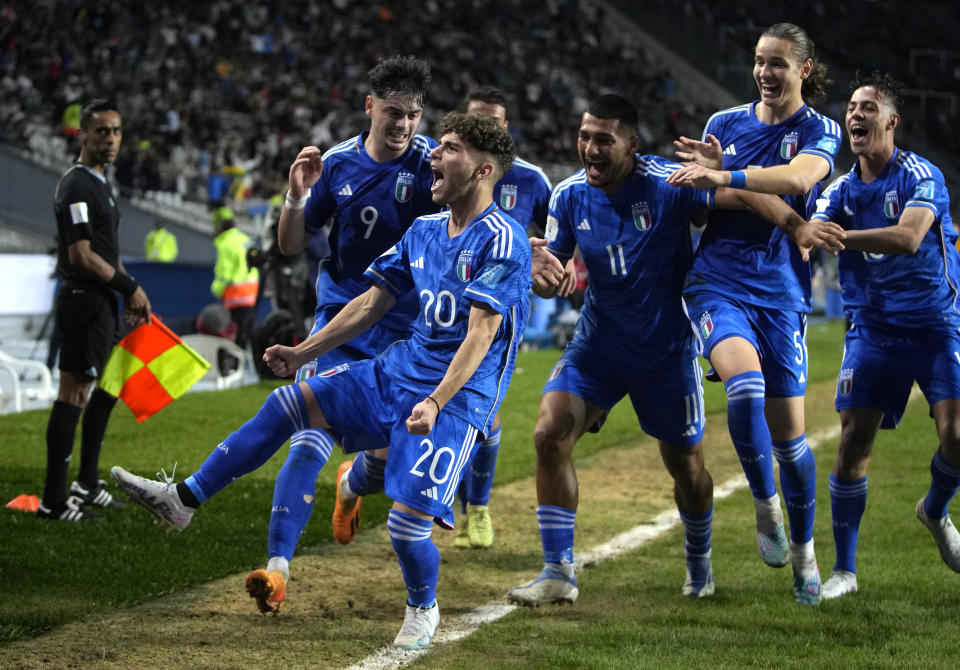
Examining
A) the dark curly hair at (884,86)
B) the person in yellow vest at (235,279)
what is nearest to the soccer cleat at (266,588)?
the dark curly hair at (884,86)

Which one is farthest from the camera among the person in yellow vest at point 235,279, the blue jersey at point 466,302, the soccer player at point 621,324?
the person in yellow vest at point 235,279

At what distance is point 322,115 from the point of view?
102 ft

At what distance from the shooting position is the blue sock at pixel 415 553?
473cm

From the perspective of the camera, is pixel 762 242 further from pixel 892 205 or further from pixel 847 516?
pixel 847 516

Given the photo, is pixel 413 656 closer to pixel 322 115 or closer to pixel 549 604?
pixel 549 604

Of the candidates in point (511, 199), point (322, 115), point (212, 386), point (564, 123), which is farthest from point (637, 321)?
point (564, 123)

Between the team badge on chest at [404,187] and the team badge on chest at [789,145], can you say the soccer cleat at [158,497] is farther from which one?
the team badge on chest at [789,145]

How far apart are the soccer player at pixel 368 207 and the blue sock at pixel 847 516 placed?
238 cm

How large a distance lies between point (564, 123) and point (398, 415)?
104ft

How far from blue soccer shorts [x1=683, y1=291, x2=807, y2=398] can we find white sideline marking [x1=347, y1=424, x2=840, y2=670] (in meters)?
1.57

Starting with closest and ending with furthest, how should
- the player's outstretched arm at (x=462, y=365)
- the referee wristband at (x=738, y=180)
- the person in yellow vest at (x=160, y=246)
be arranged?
1. the player's outstretched arm at (x=462, y=365)
2. the referee wristband at (x=738, y=180)
3. the person in yellow vest at (x=160, y=246)

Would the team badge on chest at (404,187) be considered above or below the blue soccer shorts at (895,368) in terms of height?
above

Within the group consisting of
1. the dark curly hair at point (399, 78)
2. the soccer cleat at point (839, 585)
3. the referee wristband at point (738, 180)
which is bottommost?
the soccer cleat at point (839, 585)

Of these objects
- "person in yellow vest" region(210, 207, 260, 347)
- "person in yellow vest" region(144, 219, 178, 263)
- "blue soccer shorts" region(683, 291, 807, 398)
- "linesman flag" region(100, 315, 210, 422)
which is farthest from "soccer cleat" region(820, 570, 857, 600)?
"person in yellow vest" region(144, 219, 178, 263)
